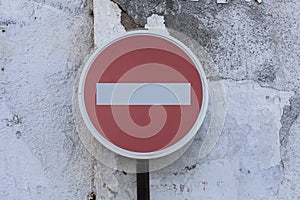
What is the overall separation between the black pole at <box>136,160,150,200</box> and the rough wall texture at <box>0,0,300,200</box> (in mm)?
30

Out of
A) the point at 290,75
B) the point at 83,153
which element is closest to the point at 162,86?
the point at 83,153

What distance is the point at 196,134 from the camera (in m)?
1.59

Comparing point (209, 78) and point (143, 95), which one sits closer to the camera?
point (143, 95)

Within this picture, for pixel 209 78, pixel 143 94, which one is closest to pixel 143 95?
pixel 143 94

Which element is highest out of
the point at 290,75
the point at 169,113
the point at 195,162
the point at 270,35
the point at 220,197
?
the point at 270,35

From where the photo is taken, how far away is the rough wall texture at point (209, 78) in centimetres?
157

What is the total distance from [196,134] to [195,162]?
0.28 ft

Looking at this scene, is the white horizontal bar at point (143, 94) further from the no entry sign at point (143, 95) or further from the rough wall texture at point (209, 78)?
the rough wall texture at point (209, 78)

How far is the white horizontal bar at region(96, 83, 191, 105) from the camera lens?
1.49 meters

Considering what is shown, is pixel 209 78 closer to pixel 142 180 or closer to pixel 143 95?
pixel 143 95

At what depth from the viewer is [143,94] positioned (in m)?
1.51

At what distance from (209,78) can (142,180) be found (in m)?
0.38

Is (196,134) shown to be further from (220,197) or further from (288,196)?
(288,196)

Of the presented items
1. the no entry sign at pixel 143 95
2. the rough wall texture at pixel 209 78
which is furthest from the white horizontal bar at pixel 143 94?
the rough wall texture at pixel 209 78
